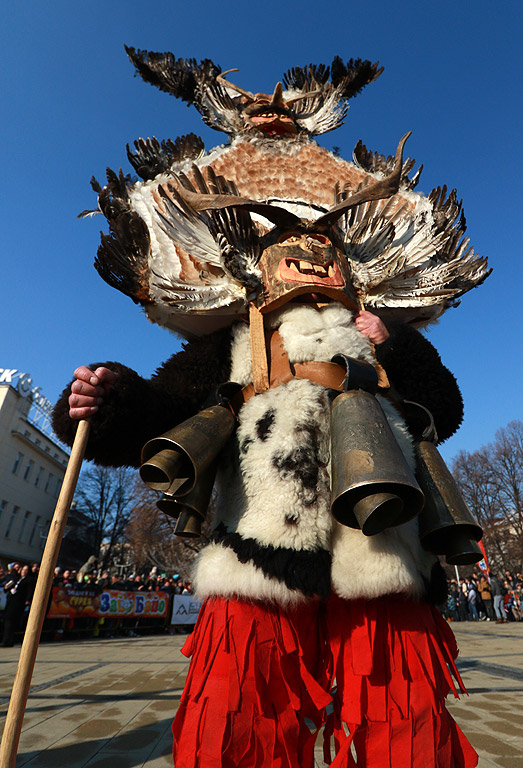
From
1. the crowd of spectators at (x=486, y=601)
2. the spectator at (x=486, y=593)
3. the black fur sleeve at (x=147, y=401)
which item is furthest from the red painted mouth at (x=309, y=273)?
the spectator at (x=486, y=593)

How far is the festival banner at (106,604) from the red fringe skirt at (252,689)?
32.6ft

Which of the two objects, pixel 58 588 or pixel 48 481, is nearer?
pixel 58 588

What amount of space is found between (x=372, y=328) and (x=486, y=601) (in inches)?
688

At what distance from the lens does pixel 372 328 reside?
6.95 ft

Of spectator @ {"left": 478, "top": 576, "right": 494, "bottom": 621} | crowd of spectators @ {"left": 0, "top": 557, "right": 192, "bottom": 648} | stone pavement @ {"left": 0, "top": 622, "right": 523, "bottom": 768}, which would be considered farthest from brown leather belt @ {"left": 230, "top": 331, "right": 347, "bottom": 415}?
spectator @ {"left": 478, "top": 576, "right": 494, "bottom": 621}

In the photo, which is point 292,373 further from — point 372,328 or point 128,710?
point 128,710

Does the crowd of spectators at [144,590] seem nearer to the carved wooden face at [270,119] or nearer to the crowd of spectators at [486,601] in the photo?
the crowd of spectators at [486,601]

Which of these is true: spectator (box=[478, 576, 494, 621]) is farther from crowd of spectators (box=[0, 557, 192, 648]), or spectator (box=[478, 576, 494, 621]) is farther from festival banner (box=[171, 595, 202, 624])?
crowd of spectators (box=[0, 557, 192, 648])

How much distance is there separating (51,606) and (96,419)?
32.6 feet

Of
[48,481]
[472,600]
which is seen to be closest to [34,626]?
[472,600]

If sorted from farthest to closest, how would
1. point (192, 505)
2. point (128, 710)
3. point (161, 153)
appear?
point (128, 710) → point (161, 153) → point (192, 505)

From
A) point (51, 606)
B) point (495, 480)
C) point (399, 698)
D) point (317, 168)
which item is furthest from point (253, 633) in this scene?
point (495, 480)

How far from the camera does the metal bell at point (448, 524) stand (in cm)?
155

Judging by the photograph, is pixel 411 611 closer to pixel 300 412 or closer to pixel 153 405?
pixel 300 412
